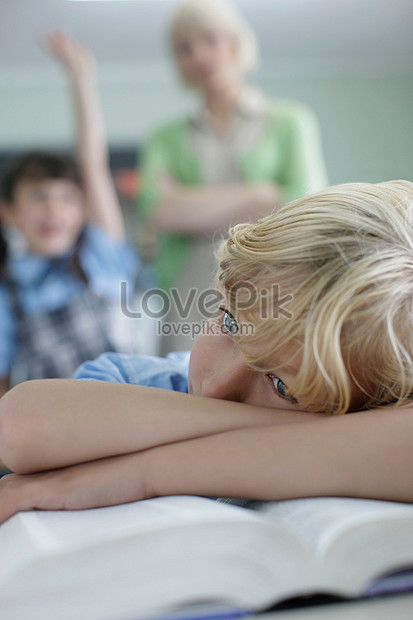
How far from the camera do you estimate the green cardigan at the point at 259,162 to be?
5.17 ft

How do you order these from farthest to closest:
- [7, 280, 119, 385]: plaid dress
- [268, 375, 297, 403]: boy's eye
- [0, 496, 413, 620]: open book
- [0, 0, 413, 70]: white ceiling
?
[0, 0, 413, 70]: white ceiling
[7, 280, 119, 385]: plaid dress
[268, 375, 297, 403]: boy's eye
[0, 496, 413, 620]: open book

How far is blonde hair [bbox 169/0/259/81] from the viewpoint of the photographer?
1681 mm

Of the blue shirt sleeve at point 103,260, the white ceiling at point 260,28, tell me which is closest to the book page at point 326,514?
the blue shirt sleeve at point 103,260

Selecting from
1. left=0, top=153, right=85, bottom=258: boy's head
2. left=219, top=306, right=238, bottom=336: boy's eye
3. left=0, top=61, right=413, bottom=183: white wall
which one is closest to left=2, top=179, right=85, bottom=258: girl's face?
left=0, top=153, right=85, bottom=258: boy's head

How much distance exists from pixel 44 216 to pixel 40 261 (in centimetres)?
19

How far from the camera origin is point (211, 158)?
161 centimetres

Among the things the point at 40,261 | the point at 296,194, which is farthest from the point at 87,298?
the point at 296,194

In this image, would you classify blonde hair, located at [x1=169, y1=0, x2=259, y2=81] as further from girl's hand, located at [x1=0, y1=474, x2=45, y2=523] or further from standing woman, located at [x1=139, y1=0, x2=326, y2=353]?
girl's hand, located at [x1=0, y1=474, x2=45, y2=523]

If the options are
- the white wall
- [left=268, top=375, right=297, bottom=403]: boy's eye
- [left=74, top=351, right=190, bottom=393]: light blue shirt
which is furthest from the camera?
the white wall

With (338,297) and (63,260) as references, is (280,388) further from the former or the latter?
(63,260)

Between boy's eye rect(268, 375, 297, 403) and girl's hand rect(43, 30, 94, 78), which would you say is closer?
boy's eye rect(268, 375, 297, 403)

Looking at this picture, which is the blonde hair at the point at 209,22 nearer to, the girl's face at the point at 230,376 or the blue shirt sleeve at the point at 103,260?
the blue shirt sleeve at the point at 103,260

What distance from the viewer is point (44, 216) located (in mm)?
1897

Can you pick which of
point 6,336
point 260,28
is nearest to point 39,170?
point 6,336
